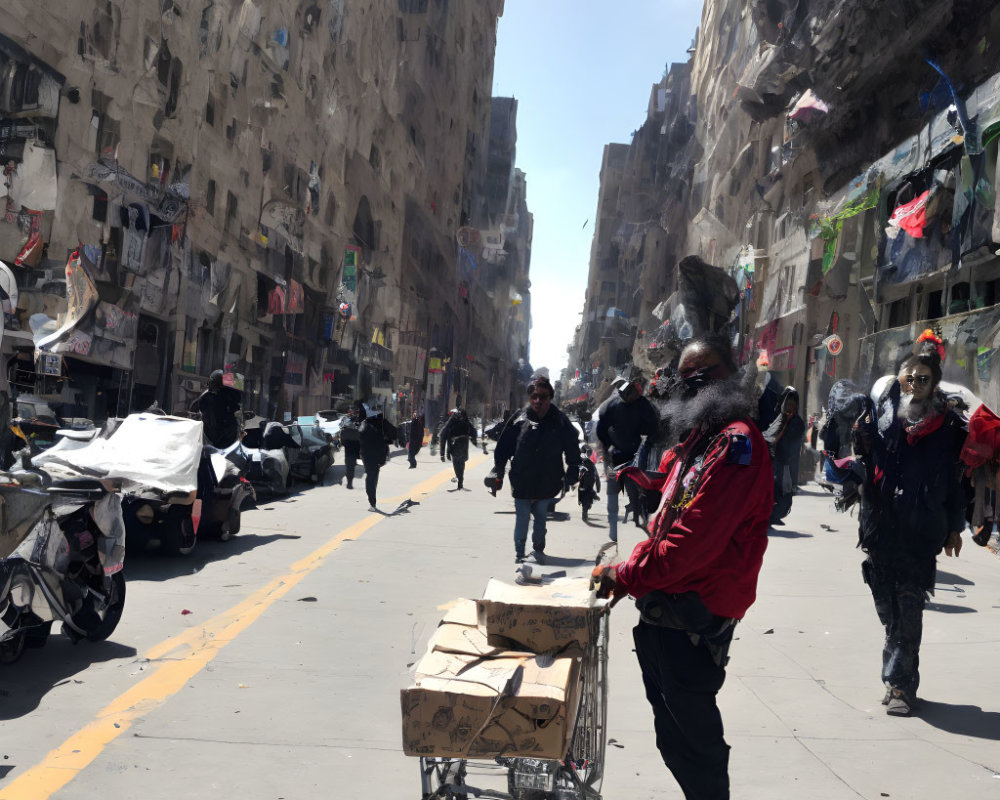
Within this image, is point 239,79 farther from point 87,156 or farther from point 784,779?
point 784,779

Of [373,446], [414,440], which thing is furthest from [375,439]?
[414,440]

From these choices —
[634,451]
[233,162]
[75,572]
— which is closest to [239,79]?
[233,162]

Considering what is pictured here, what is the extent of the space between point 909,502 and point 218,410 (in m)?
11.1

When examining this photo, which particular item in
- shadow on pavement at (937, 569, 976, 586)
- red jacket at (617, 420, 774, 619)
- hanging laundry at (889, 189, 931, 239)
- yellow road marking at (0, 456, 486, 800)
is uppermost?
hanging laundry at (889, 189, 931, 239)

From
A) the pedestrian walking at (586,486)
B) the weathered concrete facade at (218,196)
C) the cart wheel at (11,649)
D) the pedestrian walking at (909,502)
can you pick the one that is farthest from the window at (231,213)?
the pedestrian walking at (909,502)

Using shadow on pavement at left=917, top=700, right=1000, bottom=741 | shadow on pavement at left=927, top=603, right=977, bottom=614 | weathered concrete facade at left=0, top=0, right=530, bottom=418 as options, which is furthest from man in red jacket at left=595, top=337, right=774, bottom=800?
shadow on pavement at left=927, top=603, right=977, bottom=614

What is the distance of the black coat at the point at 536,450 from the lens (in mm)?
10672

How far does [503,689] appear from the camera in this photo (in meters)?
3.18

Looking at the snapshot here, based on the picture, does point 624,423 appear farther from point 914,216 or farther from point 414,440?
point 414,440

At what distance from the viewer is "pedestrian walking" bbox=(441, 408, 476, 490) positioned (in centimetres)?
2156

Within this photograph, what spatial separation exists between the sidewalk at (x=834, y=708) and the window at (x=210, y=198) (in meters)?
25.1

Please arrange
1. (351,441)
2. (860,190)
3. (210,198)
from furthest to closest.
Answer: (210,198)
(860,190)
(351,441)

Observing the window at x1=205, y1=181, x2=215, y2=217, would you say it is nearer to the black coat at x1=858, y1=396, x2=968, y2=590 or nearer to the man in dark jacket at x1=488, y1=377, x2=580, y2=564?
the man in dark jacket at x1=488, y1=377, x2=580, y2=564

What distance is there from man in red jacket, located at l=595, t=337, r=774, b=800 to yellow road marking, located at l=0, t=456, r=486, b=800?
2336 mm
